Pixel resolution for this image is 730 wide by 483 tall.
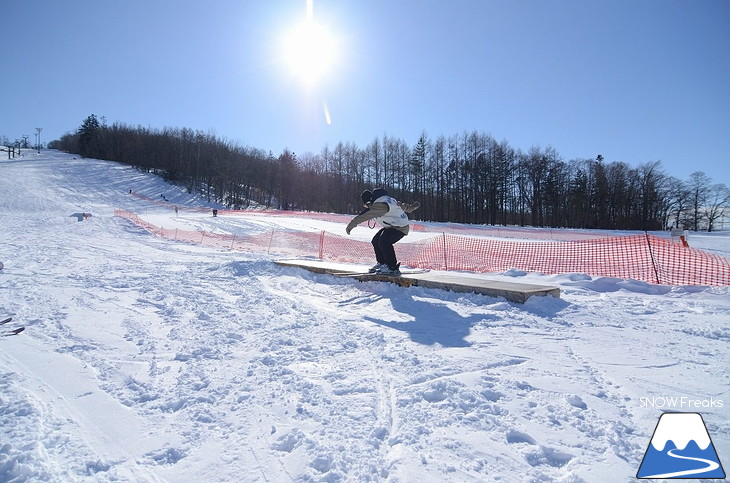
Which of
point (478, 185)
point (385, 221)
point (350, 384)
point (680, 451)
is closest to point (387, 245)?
point (385, 221)

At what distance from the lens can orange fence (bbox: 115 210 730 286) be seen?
9578mm

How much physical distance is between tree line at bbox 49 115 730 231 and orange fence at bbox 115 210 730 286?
3925cm

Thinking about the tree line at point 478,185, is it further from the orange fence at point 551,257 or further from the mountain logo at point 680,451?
the mountain logo at point 680,451

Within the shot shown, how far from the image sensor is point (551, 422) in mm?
2441

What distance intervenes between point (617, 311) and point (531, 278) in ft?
10.9

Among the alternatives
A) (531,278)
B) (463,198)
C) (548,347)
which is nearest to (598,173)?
(463,198)

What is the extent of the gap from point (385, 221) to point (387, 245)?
0.52 metres

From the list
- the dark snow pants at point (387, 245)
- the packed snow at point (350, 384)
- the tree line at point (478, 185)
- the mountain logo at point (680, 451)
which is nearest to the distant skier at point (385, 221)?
the dark snow pants at point (387, 245)

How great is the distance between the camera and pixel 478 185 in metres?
56.2

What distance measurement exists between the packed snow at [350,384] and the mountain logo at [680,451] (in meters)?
0.06

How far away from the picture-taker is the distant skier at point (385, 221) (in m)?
7.62

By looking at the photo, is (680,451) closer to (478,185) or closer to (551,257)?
(551,257)

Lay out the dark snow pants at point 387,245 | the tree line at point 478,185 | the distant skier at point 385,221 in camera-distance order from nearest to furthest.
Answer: the distant skier at point 385,221 < the dark snow pants at point 387,245 < the tree line at point 478,185

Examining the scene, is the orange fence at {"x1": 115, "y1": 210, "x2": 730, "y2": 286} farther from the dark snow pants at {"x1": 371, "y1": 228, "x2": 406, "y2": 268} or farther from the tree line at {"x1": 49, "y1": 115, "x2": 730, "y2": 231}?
the tree line at {"x1": 49, "y1": 115, "x2": 730, "y2": 231}
